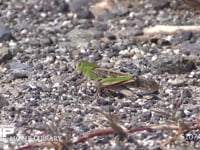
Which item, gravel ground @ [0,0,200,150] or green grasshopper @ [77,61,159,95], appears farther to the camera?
green grasshopper @ [77,61,159,95]

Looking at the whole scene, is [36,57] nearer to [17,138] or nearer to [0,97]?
[0,97]

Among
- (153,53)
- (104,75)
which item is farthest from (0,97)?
(153,53)

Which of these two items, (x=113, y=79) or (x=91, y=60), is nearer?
(x=113, y=79)

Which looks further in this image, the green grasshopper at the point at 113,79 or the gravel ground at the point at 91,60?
the green grasshopper at the point at 113,79
